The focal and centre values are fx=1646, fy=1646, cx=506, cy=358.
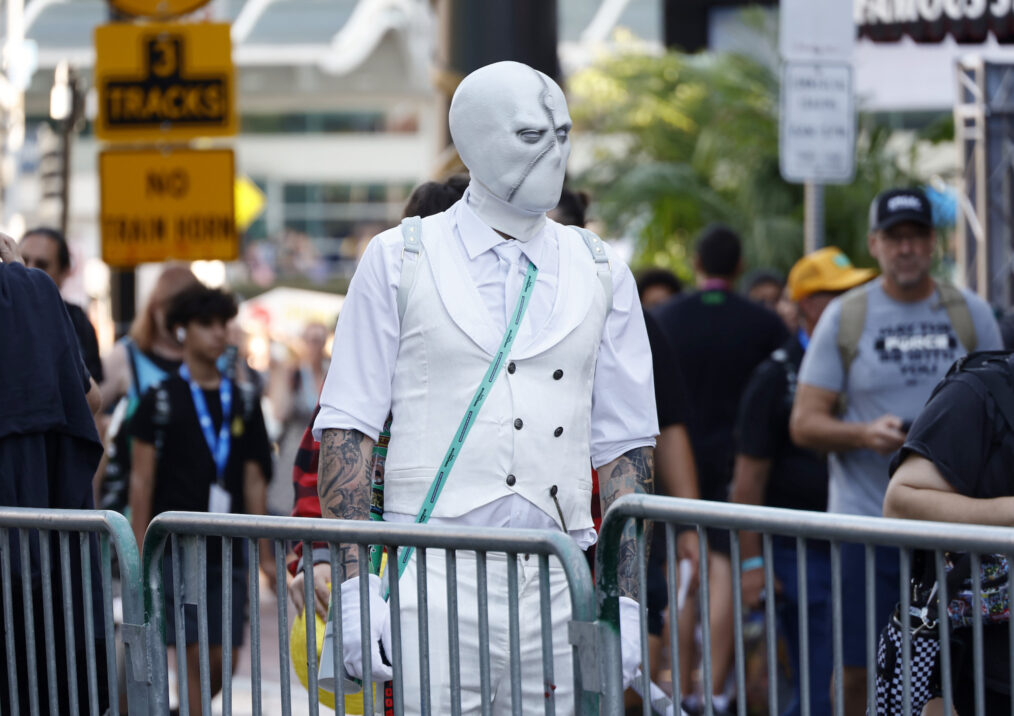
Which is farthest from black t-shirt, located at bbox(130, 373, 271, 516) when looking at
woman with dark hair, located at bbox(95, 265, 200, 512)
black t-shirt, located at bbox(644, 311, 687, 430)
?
black t-shirt, located at bbox(644, 311, 687, 430)

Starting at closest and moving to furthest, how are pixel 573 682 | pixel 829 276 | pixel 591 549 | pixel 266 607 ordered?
pixel 573 682, pixel 591 549, pixel 829 276, pixel 266 607

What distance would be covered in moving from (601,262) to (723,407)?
440cm

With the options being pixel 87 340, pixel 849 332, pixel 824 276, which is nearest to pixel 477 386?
pixel 87 340

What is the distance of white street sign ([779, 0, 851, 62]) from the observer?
7.27m

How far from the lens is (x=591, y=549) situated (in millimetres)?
3994

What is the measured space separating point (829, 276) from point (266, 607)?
4.93 meters

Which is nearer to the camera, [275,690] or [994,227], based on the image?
[275,690]

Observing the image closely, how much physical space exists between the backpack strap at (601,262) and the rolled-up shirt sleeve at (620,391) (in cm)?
2

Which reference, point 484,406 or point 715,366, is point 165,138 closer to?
point 715,366

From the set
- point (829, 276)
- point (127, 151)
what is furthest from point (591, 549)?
point (127, 151)

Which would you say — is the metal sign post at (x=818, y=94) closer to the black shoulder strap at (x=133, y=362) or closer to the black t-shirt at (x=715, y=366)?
the black t-shirt at (x=715, y=366)

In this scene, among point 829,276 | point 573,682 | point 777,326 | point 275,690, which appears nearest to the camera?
point 573,682

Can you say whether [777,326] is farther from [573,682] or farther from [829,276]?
[573,682]

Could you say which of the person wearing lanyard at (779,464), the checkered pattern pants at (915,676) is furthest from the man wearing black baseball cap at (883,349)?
the checkered pattern pants at (915,676)
